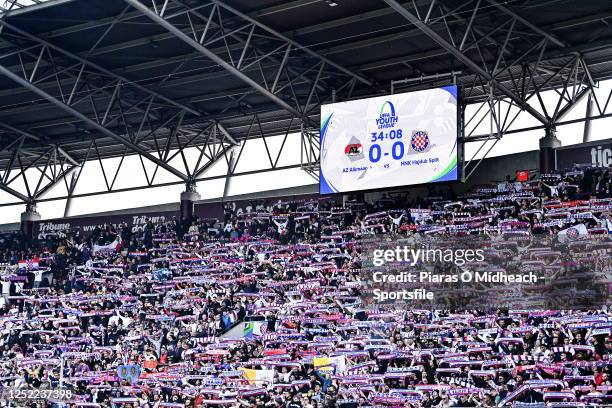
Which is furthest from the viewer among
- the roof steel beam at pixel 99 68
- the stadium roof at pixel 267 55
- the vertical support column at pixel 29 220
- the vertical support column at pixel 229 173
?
the vertical support column at pixel 29 220

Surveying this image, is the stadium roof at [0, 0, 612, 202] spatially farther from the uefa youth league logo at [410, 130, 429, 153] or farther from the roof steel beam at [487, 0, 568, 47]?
the uefa youth league logo at [410, 130, 429, 153]

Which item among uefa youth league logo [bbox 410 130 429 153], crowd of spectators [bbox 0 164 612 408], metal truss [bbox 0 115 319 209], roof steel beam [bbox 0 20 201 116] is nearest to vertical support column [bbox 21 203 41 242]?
metal truss [bbox 0 115 319 209]

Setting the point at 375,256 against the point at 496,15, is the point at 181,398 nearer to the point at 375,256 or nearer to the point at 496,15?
the point at 375,256

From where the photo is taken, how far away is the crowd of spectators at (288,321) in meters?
22.4

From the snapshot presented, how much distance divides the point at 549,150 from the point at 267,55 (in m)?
7.51

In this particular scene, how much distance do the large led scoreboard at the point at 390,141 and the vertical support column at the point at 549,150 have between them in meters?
2.86

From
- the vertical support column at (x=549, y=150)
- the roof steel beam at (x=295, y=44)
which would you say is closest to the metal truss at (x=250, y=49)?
the roof steel beam at (x=295, y=44)

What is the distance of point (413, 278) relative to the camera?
24078mm

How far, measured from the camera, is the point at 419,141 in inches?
1054

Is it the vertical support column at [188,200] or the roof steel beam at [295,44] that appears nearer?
the roof steel beam at [295,44]

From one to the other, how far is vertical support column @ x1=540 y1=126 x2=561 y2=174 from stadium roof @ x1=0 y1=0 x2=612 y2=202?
0.52m

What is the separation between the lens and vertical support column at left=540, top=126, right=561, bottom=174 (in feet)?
90.5

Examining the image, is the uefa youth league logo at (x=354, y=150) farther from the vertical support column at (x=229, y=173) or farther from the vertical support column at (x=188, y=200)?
the vertical support column at (x=188, y=200)

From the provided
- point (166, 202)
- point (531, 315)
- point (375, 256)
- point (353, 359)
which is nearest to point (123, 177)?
point (166, 202)
